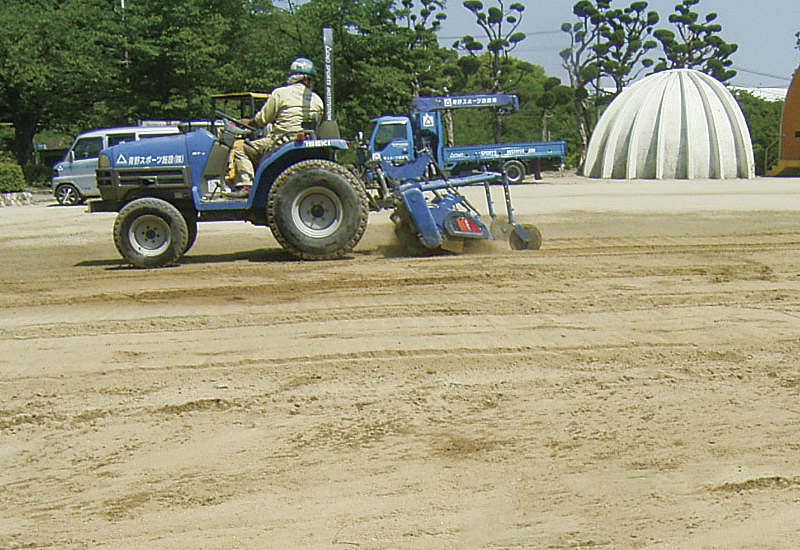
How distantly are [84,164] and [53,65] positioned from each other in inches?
447

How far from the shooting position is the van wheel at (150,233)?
31.8ft

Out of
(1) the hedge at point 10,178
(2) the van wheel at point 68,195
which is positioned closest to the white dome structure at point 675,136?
(2) the van wheel at point 68,195

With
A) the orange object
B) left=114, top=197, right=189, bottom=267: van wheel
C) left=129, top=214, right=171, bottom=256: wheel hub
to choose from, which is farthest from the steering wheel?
the orange object

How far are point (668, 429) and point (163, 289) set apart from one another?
526 centimetres

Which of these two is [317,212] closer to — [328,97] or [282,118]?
[282,118]

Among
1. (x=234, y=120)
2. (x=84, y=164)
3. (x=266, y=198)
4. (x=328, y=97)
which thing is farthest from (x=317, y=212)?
(x=84, y=164)

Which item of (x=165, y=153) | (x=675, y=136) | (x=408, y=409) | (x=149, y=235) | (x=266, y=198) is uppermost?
(x=675, y=136)

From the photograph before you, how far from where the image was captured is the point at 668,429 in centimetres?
447

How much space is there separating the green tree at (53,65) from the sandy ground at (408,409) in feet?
84.4

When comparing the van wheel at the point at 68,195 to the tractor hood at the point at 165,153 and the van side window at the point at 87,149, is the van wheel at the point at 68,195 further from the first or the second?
the tractor hood at the point at 165,153

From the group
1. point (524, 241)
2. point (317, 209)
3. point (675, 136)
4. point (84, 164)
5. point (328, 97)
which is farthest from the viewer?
point (675, 136)

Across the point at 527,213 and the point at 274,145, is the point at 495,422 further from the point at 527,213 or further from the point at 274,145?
the point at 527,213

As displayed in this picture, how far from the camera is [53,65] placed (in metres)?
32.7

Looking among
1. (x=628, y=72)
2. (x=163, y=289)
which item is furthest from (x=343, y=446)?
(x=628, y=72)
